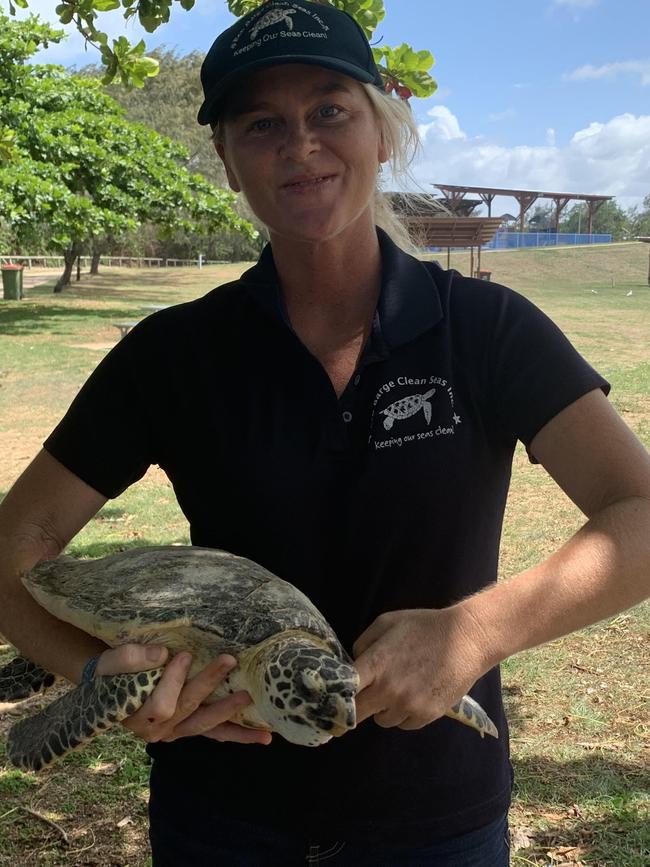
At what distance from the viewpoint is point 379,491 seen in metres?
1.69

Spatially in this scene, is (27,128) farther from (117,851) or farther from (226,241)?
(226,241)

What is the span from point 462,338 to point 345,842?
1.09m

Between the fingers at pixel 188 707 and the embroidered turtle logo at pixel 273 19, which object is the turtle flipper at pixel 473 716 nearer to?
the fingers at pixel 188 707

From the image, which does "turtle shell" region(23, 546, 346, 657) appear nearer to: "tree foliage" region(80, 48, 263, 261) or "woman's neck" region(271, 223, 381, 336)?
"woman's neck" region(271, 223, 381, 336)

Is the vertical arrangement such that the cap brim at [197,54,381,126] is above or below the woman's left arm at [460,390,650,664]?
above

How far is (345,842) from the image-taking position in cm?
171

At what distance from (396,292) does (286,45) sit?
0.56m

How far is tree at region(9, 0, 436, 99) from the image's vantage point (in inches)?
112

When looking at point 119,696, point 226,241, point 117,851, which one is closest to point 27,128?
point 117,851

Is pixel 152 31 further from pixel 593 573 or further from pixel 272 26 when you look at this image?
pixel 593 573

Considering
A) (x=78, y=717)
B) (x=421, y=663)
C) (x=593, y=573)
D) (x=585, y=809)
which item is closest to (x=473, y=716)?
(x=421, y=663)

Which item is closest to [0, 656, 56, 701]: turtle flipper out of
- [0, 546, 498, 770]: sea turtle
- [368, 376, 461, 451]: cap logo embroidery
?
[0, 546, 498, 770]: sea turtle

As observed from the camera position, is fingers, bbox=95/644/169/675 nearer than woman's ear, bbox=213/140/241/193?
Yes

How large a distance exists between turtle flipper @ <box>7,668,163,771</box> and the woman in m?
0.03
